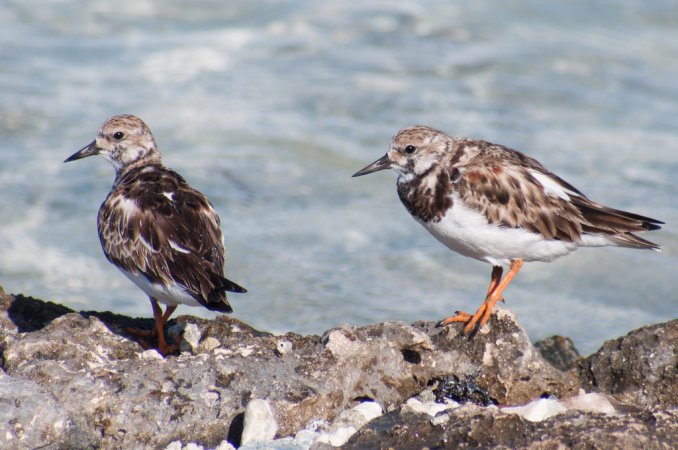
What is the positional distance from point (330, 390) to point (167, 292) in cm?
111

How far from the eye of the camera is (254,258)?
8430 mm

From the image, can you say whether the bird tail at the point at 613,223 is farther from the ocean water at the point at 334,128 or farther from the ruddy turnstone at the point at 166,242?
the ocean water at the point at 334,128

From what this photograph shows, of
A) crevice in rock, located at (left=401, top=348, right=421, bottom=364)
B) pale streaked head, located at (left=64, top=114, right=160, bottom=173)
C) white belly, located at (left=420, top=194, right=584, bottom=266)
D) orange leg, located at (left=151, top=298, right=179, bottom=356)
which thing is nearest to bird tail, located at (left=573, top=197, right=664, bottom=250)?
white belly, located at (left=420, top=194, right=584, bottom=266)

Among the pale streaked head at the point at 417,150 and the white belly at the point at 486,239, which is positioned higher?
the pale streaked head at the point at 417,150

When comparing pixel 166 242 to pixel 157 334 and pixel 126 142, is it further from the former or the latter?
pixel 126 142

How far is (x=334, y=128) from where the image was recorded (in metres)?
11.0

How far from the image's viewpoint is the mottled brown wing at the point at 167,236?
4684 millimetres

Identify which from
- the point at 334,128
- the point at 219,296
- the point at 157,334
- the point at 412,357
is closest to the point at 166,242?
the point at 219,296

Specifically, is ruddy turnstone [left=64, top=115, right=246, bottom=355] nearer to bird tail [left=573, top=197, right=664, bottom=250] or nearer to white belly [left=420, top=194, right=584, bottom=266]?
white belly [left=420, top=194, right=584, bottom=266]

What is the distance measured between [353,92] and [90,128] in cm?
314

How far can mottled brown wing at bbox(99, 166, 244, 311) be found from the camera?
468 centimetres

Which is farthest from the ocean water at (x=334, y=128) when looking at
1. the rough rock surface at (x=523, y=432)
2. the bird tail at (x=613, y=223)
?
the rough rock surface at (x=523, y=432)

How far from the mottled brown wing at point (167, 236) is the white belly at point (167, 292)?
0.04 metres

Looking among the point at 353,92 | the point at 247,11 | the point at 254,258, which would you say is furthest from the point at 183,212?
the point at 247,11
